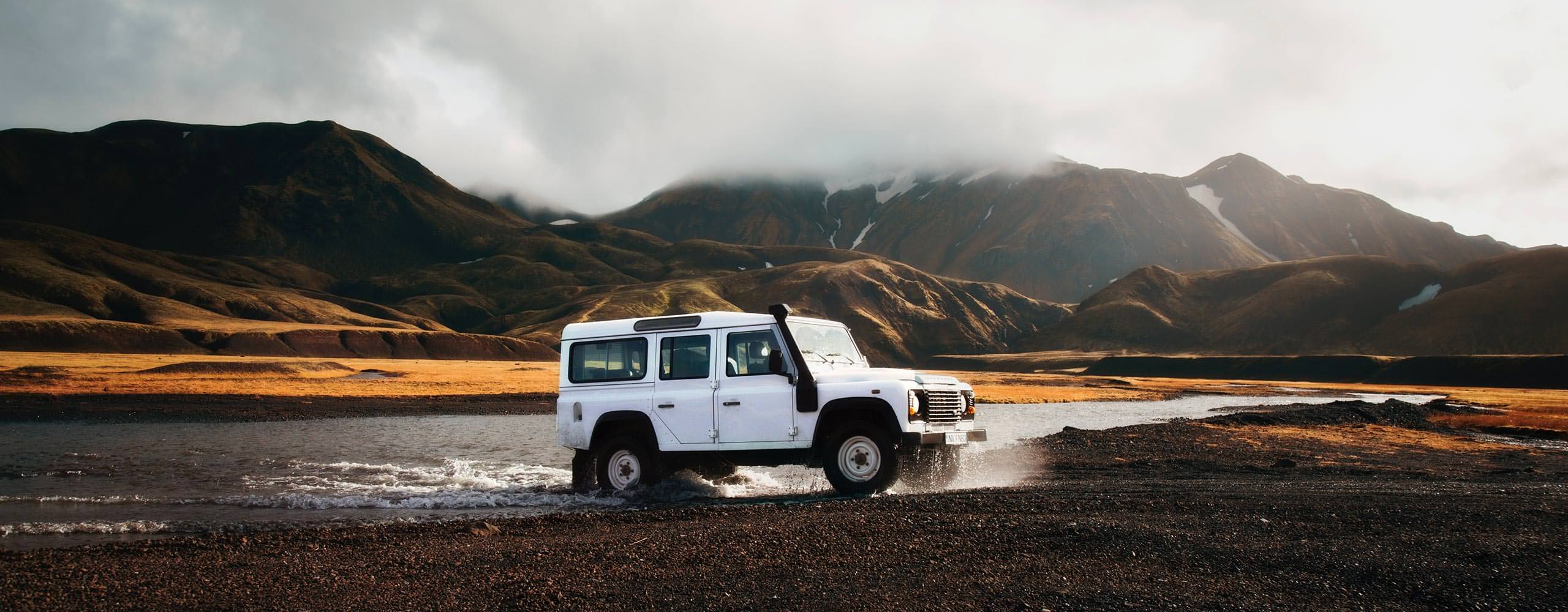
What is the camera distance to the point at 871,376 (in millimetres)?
14406

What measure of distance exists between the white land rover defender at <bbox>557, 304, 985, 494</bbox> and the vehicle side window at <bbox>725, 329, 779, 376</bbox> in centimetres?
2

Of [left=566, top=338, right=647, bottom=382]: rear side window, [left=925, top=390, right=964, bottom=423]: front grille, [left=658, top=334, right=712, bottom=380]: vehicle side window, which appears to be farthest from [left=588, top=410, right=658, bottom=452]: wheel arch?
[left=925, top=390, right=964, bottom=423]: front grille

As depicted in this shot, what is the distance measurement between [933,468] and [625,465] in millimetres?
5553

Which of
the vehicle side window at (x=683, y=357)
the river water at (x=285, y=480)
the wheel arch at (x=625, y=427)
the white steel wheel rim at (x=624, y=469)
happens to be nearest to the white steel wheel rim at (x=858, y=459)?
the river water at (x=285, y=480)

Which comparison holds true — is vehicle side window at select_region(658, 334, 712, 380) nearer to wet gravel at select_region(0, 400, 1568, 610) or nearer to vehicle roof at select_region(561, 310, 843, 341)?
vehicle roof at select_region(561, 310, 843, 341)

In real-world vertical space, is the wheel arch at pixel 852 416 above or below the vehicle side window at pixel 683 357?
below

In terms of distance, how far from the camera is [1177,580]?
26.2 ft

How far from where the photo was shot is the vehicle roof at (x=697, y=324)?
1500 centimetres

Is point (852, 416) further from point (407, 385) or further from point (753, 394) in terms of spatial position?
point (407, 385)

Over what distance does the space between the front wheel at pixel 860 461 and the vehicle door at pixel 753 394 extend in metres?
0.79

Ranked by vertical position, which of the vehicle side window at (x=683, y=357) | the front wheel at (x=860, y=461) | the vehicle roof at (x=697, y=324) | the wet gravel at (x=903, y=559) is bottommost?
the wet gravel at (x=903, y=559)

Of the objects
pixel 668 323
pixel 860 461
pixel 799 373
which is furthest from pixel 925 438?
pixel 668 323

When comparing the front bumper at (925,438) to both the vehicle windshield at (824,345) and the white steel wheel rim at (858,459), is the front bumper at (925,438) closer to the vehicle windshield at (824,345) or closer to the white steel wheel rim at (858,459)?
the white steel wheel rim at (858,459)

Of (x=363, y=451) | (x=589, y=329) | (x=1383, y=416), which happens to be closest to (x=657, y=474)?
(x=589, y=329)
